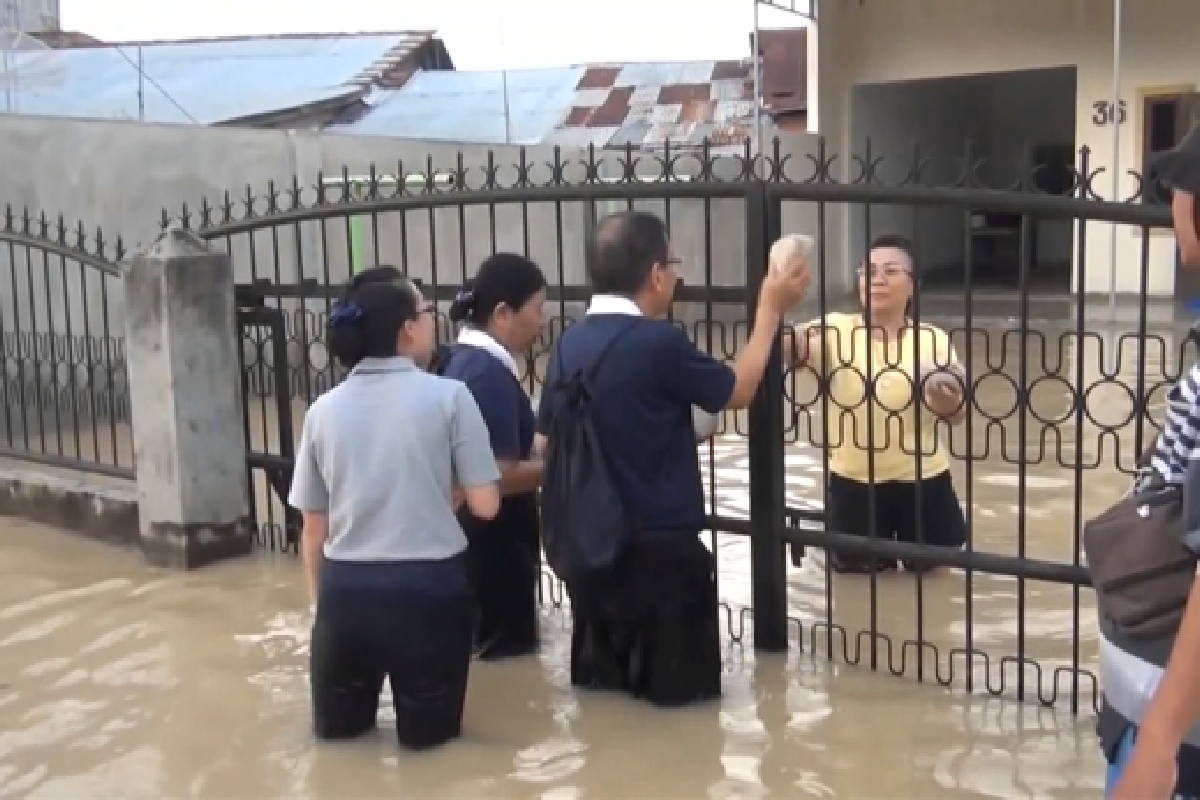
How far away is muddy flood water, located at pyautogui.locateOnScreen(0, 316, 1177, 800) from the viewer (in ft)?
12.2

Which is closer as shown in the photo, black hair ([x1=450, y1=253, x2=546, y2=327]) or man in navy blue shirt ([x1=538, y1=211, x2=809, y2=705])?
man in navy blue shirt ([x1=538, y1=211, x2=809, y2=705])

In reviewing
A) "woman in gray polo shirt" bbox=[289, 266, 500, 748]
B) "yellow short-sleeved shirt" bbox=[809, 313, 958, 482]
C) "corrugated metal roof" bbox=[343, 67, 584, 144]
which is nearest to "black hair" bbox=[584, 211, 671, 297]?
"woman in gray polo shirt" bbox=[289, 266, 500, 748]

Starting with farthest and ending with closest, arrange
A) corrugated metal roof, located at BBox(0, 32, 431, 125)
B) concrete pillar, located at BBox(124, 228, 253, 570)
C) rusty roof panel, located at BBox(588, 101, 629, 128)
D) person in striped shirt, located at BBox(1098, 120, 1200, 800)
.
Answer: rusty roof panel, located at BBox(588, 101, 629, 128) < corrugated metal roof, located at BBox(0, 32, 431, 125) < concrete pillar, located at BBox(124, 228, 253, 570) < person in striped shirt, located at BBox(1098, 120, 1200, 800)

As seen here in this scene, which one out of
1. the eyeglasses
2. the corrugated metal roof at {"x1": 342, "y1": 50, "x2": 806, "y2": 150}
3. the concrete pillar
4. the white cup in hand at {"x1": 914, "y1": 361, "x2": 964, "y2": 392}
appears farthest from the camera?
the corrugated metal roof at {"x1": 342, "y1": 50, "x2": 806, "y2": 150}

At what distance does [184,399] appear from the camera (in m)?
5.86

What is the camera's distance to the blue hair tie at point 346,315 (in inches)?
146

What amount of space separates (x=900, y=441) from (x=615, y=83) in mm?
15950

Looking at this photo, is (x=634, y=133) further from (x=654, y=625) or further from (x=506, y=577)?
(x=654, y=625)

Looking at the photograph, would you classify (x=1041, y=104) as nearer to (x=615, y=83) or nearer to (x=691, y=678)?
(x=615, y=83)

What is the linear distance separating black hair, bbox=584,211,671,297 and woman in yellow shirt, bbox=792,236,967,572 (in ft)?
2.26

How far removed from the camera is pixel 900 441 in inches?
187

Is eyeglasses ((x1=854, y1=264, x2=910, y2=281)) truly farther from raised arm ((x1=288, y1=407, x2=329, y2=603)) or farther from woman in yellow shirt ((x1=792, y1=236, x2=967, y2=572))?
raised arm ((x1=288, y1=407, x2=329, y2=603))

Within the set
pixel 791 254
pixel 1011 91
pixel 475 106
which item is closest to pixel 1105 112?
pixel 1011 91

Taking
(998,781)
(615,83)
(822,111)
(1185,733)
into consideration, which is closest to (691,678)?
(998,781)
